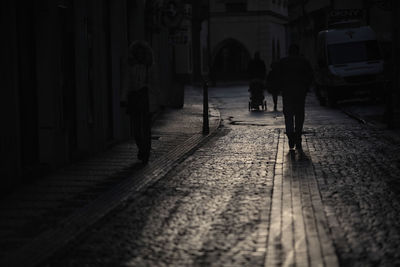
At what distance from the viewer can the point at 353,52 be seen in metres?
29.5

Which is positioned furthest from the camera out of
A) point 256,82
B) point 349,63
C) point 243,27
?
point 243,27

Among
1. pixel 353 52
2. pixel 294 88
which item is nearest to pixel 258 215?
pixel 294 88

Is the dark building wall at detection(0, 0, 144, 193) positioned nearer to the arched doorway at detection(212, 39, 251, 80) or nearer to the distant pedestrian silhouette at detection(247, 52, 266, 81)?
the distant pedestrian silhouette at detection(247, 52, 266, 81)

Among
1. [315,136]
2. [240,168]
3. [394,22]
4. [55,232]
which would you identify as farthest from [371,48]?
[55,232]

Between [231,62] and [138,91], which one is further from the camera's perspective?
[231,62]

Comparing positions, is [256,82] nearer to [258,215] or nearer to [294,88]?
[294,88]

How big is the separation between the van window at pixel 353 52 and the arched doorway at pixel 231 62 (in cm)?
4179

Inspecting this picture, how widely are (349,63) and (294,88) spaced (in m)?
15.3

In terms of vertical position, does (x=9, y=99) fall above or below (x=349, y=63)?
above

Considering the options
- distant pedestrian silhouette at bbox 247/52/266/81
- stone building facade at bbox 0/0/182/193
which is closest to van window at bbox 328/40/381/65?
distant pedestrian silhouette at bbox 247/52/266/81

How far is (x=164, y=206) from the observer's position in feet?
27.9

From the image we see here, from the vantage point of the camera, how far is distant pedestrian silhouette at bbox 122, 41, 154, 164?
12.6 meters

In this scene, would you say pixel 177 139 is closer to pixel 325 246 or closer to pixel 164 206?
pixel 164 206

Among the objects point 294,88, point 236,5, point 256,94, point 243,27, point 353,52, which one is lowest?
point 256,94
